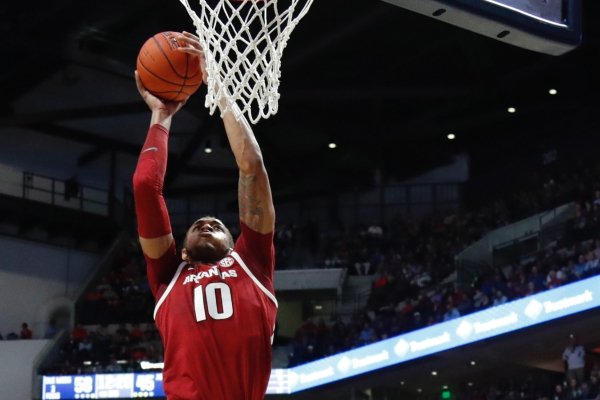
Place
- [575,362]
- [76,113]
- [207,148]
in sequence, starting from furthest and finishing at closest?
[207,148] → [76,113] → [575,362]

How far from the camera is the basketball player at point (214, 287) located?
3373 millimetres

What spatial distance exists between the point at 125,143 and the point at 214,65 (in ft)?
73.9

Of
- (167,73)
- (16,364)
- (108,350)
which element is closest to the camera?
(167,73)

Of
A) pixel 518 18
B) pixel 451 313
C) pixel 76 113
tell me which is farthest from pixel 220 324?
pixel 76 113

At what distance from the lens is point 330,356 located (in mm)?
19375

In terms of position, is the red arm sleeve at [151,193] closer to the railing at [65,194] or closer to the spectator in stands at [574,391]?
the spectator in stands at [574,391]

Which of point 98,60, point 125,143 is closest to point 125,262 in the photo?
point 125,143

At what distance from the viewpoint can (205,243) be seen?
3.49 meters

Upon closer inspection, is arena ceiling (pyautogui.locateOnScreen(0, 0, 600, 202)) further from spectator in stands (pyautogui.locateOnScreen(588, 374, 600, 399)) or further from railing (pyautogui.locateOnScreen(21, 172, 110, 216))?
spectator in stands (pyautogui.locateOnScreen(588, 374, 600, 399))

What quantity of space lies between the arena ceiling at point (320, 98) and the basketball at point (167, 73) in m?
14.5

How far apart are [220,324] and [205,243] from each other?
26 cm

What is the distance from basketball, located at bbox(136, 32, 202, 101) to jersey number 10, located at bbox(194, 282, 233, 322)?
73 cm

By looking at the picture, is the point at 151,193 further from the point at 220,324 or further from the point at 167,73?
the point at 167,73

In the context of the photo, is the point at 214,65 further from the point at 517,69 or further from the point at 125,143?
the point at 125,143
